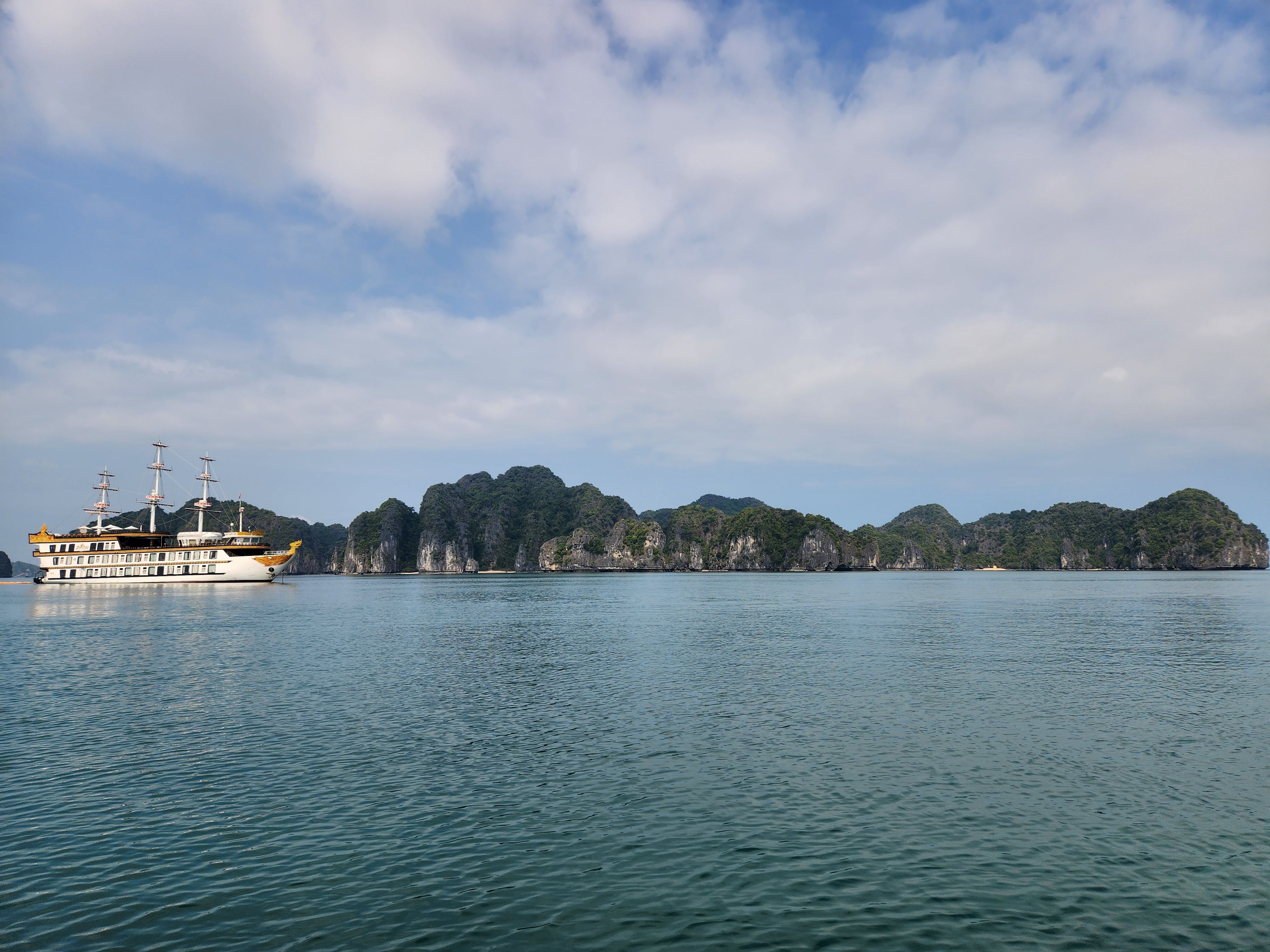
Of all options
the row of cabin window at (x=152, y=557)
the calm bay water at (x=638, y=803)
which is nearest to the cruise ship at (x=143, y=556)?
the row of cabin window at (x=152, y=557)

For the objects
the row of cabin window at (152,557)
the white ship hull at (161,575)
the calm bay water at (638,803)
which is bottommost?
the calm bay water at (638,803)

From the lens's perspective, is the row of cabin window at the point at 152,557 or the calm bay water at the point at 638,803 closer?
the calm bay water at the point at 638,803

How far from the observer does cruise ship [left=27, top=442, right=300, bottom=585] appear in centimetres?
17162

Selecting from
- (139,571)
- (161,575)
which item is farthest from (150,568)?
(161,575)

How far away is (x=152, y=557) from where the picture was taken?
564 feet

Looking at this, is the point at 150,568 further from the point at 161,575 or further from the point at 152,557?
the point at 161,575

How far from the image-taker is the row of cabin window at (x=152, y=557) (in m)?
172

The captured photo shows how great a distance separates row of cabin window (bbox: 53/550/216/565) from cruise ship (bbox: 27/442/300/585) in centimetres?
11

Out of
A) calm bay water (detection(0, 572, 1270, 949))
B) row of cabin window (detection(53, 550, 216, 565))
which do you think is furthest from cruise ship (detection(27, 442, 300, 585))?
calm bay water (detection(0, 572, 1270, 949))

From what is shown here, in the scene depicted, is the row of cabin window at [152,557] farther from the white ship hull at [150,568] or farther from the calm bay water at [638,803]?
the calm bay water at [638,803]

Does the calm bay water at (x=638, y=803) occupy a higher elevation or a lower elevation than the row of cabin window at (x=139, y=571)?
lower

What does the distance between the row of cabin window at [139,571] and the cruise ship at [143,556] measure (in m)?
0.11

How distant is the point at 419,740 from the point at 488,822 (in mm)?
10196

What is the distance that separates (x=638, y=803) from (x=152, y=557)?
193542 millimetres
